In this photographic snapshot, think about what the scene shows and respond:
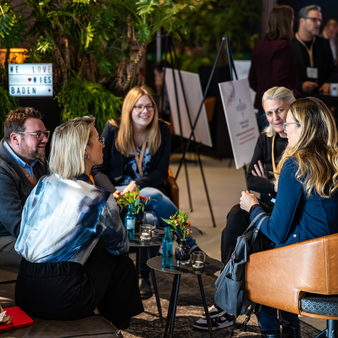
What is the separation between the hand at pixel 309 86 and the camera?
21.1 ft

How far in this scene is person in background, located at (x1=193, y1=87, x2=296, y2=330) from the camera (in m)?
3.67

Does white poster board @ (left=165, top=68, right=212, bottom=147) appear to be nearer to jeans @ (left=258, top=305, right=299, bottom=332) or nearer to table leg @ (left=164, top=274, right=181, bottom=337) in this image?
table leg @ (left=164, top=274, right=181, bottom=337)

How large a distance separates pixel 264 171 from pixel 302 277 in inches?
67.2

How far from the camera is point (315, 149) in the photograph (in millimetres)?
2818

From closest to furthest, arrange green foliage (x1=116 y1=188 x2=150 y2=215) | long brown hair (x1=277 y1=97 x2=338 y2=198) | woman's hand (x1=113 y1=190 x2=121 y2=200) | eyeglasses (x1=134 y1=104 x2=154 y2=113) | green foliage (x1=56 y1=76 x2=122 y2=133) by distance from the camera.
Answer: long brown hair (x1=277 y1=97 x2=338 y2=198) → green foliage (x1=116 y1=188 x2=150 y2=215) → woman's hand (x1=113 y1=190 x2=121 y2=200) → eyeglasses (x1=134 y1=104 x2=154 y2=113) → green foliage (x1=56 y1=76 x2=122 y2=133)

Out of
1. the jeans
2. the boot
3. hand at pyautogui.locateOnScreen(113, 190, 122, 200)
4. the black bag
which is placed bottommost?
the boot

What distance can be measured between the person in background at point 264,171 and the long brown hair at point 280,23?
1.46 metres

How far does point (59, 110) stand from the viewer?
5.10 m

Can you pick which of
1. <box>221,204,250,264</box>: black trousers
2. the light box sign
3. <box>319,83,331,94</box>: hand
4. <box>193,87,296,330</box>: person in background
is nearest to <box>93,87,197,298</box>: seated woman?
the light box sign

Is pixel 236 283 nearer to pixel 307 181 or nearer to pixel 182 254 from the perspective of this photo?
pixel 182 254

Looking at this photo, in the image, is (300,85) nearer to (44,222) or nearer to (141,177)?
(141,177)

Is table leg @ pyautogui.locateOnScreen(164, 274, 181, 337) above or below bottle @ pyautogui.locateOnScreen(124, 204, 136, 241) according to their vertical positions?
below

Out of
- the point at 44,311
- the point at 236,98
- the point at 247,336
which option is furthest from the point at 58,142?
the point at 236,98

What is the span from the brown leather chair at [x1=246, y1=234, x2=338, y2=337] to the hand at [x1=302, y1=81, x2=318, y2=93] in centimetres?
397
